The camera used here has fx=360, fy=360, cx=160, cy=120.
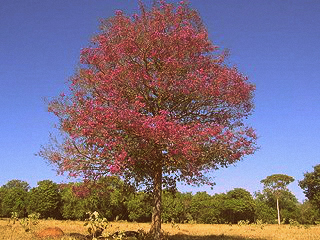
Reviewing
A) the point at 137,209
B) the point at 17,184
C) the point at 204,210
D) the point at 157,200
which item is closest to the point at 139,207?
the point at 137,209

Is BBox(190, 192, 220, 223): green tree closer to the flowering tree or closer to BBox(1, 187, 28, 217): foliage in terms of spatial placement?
BBox(1, 187, 28, 217): foliage

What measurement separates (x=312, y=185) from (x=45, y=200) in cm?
5717

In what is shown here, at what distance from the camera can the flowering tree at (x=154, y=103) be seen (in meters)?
19.4

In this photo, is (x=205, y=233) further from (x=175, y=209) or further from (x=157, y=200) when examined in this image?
(x=175, y=209)

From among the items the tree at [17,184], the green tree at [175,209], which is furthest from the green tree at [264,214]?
the tree at [17,184]

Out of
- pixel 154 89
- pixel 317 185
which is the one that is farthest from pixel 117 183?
pixel 317 185

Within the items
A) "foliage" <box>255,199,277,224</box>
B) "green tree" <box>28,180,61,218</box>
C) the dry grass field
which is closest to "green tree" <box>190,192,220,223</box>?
"foliage" <box>255,199,277,224</box>

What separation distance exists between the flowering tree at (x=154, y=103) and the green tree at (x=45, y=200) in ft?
211

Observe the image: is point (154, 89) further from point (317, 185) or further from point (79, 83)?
point (317, 185)

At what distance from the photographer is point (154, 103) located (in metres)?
23.7

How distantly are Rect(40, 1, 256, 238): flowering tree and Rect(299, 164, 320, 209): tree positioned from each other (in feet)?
174

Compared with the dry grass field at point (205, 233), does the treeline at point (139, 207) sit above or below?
above

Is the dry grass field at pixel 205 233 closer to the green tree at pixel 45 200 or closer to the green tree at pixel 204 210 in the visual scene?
the green tree at pixel 45 200

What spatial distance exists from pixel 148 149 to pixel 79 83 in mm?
6863
